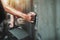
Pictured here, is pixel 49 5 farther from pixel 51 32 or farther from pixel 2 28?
pixel 2 28

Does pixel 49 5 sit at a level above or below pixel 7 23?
above

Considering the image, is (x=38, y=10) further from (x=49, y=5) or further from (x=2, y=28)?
(x=2, y=28)

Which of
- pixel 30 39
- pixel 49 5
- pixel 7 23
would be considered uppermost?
pixel 49 5

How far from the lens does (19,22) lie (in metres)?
2.11

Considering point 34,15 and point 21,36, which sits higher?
point 34,15

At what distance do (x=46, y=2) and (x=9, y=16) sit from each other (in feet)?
1.14

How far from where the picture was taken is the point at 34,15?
2.11m

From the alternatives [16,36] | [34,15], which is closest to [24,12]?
[34,15]

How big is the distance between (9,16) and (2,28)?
121 millimetres

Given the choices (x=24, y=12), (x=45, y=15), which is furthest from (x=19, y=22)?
(x=45, y=15)

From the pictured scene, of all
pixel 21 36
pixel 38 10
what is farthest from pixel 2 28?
pixel 38 10

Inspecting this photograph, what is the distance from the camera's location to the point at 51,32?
7.02 feet

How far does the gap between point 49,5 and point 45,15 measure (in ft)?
0.31

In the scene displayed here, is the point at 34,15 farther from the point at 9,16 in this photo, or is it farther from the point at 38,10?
the point at 9,16
